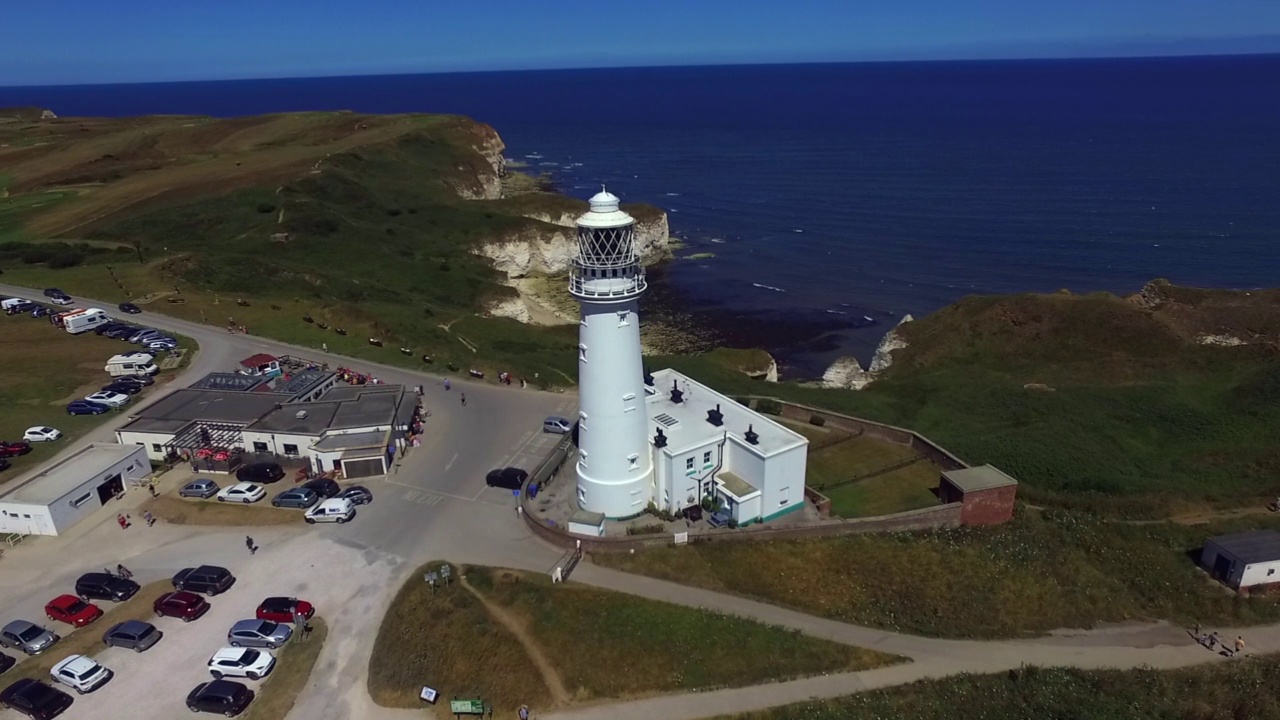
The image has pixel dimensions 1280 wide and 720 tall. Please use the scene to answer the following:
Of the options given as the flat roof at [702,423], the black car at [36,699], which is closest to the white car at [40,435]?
the black car at [36,699]

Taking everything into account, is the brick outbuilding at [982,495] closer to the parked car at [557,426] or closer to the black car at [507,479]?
the parked car at [557,426]

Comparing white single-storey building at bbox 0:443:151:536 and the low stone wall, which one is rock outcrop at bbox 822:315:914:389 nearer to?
the low stone wall

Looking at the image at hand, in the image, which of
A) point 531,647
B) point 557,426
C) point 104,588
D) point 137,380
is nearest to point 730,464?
point 557,426

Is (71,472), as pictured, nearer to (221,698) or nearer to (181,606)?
(181,606)

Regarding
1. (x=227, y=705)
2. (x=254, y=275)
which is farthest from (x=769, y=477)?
(x=254, y=275)

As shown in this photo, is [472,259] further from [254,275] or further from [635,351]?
[635,351]

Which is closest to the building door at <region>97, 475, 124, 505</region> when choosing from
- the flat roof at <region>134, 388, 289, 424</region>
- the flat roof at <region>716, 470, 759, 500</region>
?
the flat roof at <region>134, 388, 289, 424</region>
